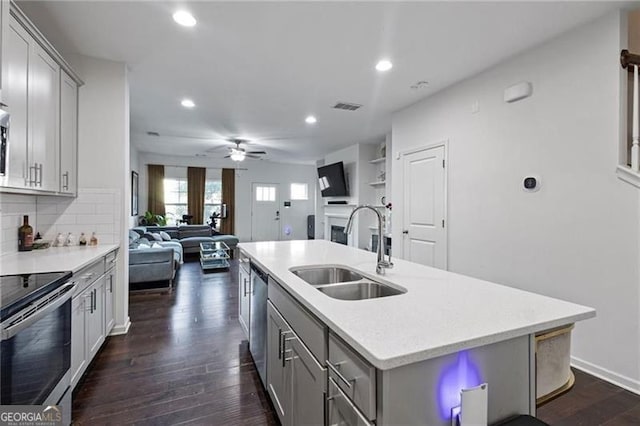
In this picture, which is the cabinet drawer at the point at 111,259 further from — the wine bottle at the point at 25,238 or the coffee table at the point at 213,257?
the coffee table at the point at 213,257

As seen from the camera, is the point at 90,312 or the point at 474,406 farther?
the point at 90,312

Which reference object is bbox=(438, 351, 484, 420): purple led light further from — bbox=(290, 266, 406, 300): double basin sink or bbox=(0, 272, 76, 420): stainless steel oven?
bbox=(0, 272, 76, 420): stainless steel oven

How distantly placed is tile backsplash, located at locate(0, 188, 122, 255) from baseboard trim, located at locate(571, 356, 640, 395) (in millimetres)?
4226

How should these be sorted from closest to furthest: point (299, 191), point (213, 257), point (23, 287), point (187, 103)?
point (23, 287), point (187, 103), point (213, 257), point (299, 191)

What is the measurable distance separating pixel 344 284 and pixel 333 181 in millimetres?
5997

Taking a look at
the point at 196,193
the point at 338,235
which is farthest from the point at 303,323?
the point at 196,193

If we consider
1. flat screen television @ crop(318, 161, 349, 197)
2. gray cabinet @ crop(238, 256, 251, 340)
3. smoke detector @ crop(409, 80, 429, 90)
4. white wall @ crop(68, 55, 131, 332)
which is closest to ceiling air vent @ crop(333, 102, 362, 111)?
smoke detector @ crop(409, 80, 429, 90)

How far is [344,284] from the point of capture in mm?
1678

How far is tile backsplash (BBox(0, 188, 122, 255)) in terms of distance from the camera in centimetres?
264

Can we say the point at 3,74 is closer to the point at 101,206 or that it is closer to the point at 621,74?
the point at 101,206

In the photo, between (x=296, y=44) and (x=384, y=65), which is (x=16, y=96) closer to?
(x=296, y=44)

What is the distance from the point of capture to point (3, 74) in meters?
1.78

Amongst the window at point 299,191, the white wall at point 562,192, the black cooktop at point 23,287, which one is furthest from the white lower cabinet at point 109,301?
the window at point 299,191

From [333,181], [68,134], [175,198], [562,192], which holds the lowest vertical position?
[562,192]
